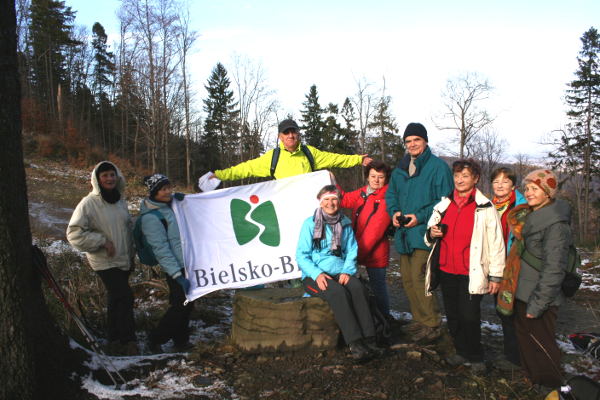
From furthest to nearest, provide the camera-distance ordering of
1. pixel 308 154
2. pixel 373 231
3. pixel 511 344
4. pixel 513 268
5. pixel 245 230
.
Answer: pixel 308 154 → pixel 245 230 → pixel 373 231 → pixel 511 344 → pixel 513 268

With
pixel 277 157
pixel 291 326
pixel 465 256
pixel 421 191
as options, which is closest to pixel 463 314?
pixel 465 256

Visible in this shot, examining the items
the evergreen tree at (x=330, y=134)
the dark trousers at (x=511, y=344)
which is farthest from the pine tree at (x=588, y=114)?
the dark trousers at (x=511, y=344)

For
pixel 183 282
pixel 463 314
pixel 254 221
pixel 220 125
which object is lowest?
pixel 463 314

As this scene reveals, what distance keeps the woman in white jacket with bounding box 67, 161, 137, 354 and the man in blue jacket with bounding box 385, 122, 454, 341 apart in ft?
10.0

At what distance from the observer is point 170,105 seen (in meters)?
29.6

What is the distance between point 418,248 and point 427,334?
98 centimetres

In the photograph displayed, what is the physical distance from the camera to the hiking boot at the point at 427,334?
462cm

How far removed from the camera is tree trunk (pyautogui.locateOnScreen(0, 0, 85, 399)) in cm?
303

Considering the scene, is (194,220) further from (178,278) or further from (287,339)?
(287,339)

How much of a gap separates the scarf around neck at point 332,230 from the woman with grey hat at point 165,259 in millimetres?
1628

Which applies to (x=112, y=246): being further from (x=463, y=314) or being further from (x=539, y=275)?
(x=539, y=275)

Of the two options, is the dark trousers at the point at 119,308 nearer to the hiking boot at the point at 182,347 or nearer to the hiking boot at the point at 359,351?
the hiking boot at the point at 182,347

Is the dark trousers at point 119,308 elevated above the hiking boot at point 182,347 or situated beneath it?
elevated above

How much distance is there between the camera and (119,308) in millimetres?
4621
